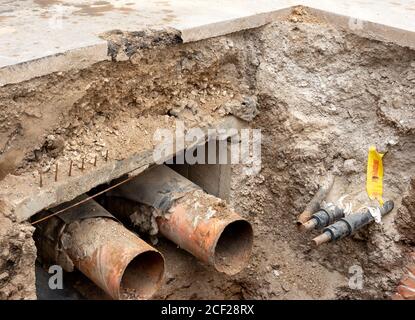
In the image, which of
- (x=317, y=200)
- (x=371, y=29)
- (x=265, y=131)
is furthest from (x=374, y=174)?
(x=371, y=29)

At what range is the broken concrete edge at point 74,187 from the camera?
255 centimetres

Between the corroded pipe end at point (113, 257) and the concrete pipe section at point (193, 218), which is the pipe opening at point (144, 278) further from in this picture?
the concrete pipe section at point (193, 218)

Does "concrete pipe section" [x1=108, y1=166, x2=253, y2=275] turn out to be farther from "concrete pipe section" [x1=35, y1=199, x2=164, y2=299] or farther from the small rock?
the small rock

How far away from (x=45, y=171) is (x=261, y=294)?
6.74 feet

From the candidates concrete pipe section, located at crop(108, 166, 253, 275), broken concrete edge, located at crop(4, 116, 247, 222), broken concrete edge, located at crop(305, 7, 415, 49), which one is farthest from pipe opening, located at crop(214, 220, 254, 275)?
broken concrete edge, located at crop(305, 7, 415, 49)

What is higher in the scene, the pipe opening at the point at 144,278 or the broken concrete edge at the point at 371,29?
the broken concrete edge at the point at 371,29

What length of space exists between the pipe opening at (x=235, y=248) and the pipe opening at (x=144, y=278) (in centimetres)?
43

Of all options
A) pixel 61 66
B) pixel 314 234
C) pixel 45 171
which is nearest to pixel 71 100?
pixel 61 66

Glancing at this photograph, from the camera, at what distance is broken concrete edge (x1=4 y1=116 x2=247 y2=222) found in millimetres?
2553

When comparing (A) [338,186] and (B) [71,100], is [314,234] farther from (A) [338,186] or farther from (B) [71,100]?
(B) [71,100]

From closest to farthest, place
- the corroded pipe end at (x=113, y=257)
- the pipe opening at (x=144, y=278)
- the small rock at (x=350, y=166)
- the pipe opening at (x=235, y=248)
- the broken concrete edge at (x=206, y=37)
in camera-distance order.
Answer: the broken concrete edge at (x=206, y=37) → the corroded pipe end at (x=113, y=257) → the pipe opening at (x=144, y=278) → the pipe opening at (x=235, y=248) → the small rock at (x=350, y=166)

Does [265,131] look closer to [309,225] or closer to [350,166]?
[350,166]

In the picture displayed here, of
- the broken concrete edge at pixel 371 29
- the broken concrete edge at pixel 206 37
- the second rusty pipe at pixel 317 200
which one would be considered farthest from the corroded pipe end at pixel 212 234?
the broken concrete edge at pixel 371 29

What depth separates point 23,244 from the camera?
2.50 m
